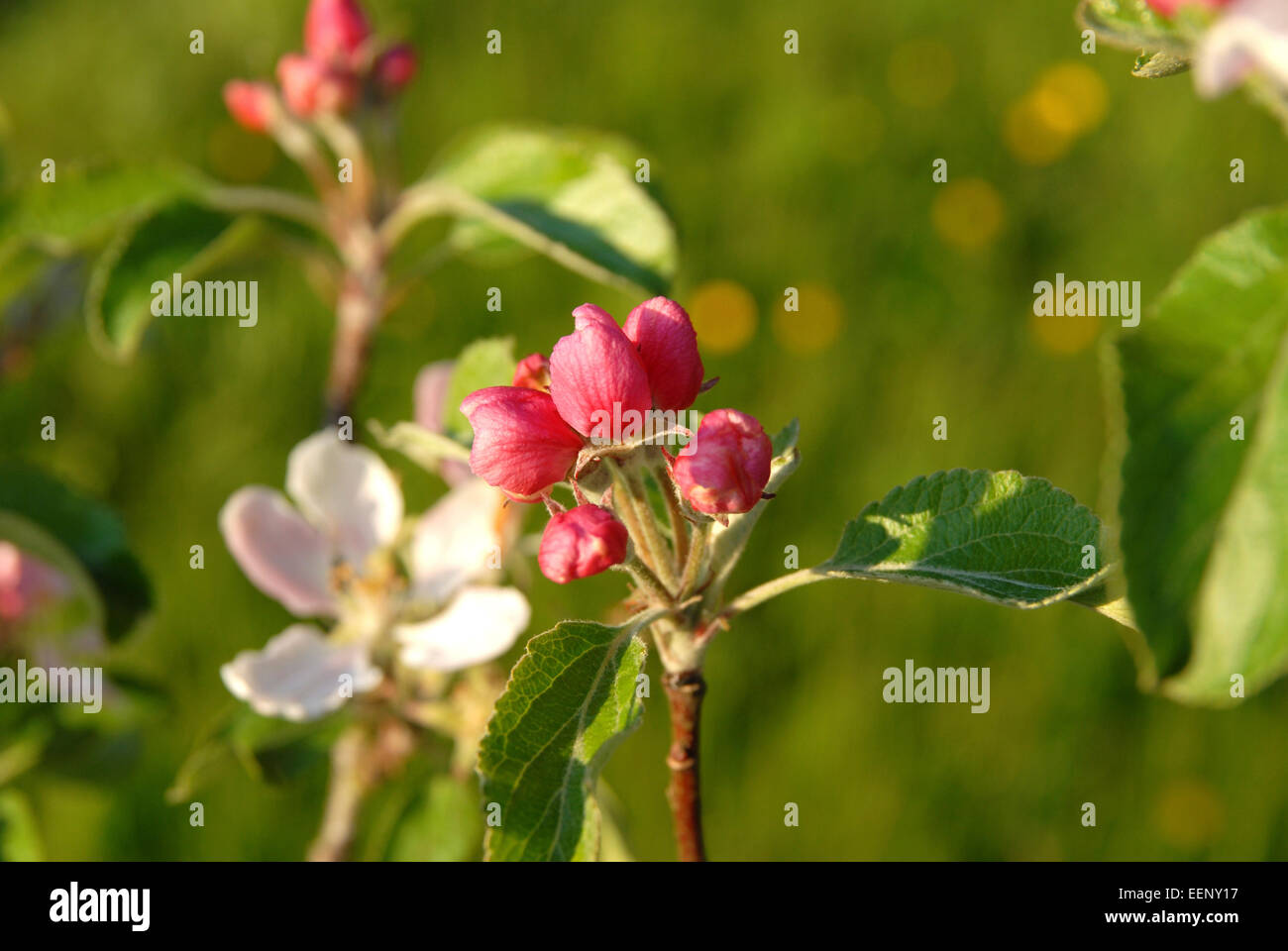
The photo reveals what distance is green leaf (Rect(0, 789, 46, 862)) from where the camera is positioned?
155cm

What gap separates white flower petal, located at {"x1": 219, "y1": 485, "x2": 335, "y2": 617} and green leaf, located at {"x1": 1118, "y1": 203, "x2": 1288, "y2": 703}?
3.62 ft

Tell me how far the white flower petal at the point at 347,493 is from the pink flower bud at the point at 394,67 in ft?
1.73

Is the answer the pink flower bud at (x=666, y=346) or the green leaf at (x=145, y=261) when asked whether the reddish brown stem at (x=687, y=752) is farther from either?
the green leaf at (x=145, y=261)

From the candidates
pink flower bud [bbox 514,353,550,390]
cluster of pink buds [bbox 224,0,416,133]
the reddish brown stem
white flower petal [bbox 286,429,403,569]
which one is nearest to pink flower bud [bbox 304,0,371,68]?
cluster of pink buds [bbox 224,0,416,133]

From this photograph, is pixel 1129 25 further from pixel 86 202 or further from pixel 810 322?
pixel 810 322

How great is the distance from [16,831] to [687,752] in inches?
39.7

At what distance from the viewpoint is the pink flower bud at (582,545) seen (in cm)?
92

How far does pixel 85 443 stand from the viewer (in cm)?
313

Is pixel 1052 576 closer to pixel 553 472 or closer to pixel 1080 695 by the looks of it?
pixel 553 472

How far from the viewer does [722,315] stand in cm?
322

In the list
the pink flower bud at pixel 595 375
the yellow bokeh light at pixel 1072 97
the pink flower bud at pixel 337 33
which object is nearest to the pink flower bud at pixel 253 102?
the pink flower bud at pixel 337 33

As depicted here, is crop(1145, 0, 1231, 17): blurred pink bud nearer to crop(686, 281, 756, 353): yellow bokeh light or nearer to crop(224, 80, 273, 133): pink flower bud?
crop(224, 80, 273, 133): pink flower bud

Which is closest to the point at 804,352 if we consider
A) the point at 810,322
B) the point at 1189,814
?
the point at 810,322

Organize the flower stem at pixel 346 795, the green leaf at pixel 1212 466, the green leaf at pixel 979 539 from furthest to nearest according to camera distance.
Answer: the flower stem at pixel 346 795, the green leaf at pixel 979 539, the green leaf at pixel 1212 466
